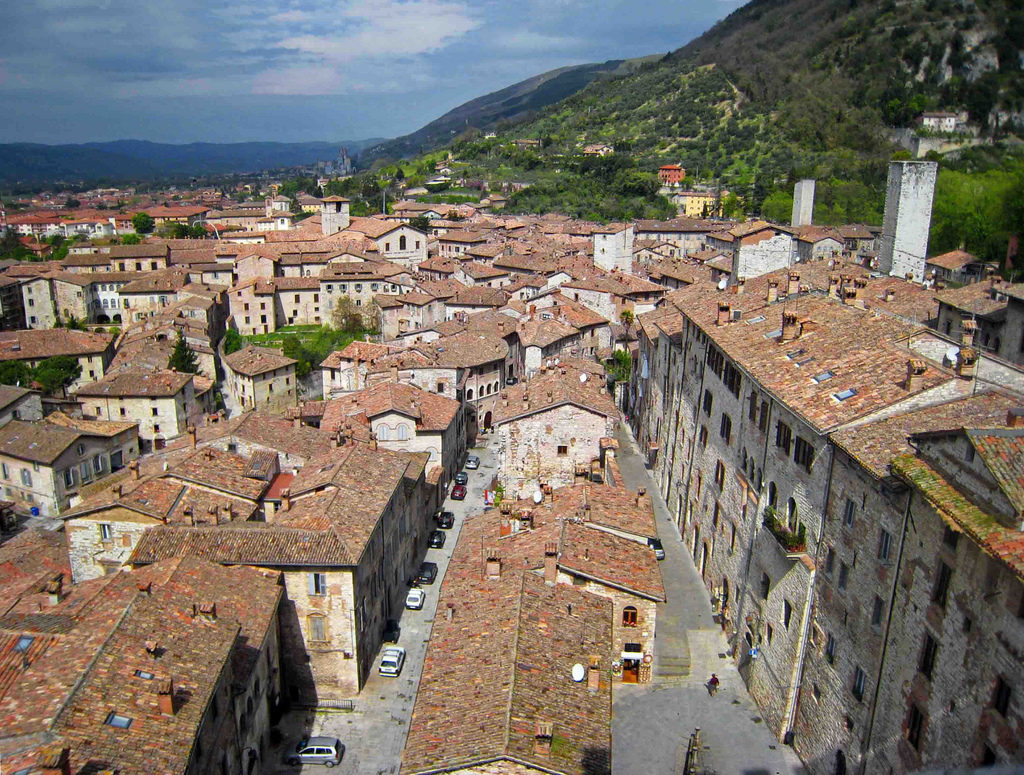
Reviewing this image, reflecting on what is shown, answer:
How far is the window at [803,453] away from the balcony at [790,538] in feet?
5.92

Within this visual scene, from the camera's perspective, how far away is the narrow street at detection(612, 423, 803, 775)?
24.5 metres

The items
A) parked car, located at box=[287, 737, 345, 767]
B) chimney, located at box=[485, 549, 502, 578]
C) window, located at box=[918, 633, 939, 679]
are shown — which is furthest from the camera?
chimney, located at box=[485, 549, 502, 578]

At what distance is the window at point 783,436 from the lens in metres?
25.4

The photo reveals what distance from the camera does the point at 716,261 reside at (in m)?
84.9

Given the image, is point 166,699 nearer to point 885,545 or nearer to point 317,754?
point 317,754

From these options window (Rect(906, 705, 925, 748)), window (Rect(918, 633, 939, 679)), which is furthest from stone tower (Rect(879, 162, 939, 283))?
window (Rect(906, 705, 925, 748))

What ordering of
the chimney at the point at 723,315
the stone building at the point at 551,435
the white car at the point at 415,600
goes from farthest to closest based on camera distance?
the stone building at the point at 551,435
the chimney at the point at 723,315
the white car at the point at 415,600

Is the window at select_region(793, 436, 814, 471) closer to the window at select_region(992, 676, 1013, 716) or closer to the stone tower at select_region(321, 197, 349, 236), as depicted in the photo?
the window at select_region(992, 676, 1013, 716)

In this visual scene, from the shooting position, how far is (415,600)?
34094mm

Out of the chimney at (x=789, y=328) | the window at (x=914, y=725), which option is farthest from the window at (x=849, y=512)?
the chimney at (x=789, y=328)

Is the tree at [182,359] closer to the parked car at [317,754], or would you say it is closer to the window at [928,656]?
the parked car at [317,754]

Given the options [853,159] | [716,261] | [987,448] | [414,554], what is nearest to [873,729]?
[987,448]

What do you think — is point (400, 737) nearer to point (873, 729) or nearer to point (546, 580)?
point (546, 580)

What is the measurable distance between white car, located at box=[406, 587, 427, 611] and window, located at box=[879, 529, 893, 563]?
19484 millimetres
